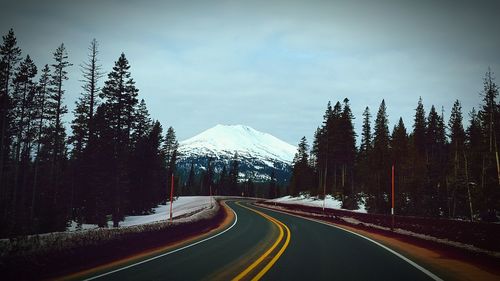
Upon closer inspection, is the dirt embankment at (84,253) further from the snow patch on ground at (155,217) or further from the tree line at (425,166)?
the tree line at (425,166)

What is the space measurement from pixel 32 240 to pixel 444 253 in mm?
13932

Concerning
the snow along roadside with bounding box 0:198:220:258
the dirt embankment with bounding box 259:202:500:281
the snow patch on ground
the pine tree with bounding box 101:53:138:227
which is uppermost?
the pine tree with bounding box 101:53:138:227

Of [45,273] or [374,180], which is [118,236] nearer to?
[45,273]

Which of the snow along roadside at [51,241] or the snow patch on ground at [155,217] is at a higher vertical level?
the snow along roadside at [51,241]

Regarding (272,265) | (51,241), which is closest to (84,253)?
(51,241)

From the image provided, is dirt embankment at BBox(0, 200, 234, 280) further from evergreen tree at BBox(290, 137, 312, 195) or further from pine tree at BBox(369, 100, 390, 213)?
evergreen tree at BBox(290, 137, 312, 195)

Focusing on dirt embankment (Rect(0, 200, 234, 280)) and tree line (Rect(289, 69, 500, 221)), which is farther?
tree line (Rect(289, 69, 500, 221))

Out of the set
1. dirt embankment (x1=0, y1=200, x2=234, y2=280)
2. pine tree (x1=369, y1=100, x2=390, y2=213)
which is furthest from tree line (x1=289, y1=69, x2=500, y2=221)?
dirt embankment (x1=0, y1=200, x2=234, y2=280)

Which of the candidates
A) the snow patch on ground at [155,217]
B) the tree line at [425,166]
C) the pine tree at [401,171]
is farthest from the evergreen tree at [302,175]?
the snow patch on ground at [155,217]

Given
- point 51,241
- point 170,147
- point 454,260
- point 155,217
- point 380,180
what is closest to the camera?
point 51,241

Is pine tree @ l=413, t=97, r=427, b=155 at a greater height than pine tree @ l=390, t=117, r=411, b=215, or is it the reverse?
pine tree @ l=413, t=97, r=427, b=155

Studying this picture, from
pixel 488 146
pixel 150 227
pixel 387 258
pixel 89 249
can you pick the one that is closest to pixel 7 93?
pixel 150 227

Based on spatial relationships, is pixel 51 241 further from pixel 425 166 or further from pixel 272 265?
pixel 425 166

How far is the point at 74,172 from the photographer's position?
42.6 metres
